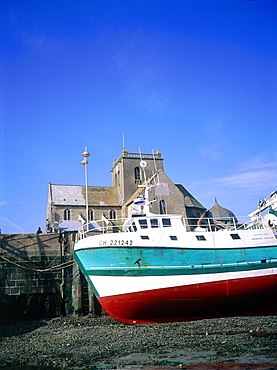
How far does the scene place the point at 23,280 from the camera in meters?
21.0

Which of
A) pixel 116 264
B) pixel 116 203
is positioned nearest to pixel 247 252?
pixel 116 264

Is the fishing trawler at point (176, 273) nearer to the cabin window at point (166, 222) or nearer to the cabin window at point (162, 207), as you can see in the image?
the cabin window at point (166, 222)

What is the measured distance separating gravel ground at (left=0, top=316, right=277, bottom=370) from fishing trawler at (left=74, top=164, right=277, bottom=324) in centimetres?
92

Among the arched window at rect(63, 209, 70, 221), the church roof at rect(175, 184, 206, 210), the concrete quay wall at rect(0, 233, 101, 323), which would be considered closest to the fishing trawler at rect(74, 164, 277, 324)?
the concrete quay wall at rect(0, 233, 101, 323)

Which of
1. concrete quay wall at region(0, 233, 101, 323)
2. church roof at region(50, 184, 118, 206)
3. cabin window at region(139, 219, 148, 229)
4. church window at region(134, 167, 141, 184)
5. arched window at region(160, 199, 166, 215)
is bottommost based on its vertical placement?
concrete quay wall at region(0, 233, 101, 323)

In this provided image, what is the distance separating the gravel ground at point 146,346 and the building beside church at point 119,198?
79.3ft

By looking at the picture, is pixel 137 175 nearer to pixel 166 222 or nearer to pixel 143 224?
pixel 166 222

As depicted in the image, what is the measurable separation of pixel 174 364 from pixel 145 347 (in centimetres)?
264

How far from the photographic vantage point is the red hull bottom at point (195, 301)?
674 inches

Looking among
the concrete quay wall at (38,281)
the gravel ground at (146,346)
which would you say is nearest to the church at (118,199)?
the concrete quay wall at (38,281)

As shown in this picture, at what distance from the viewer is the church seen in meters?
42.0

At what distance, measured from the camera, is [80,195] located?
4919 cm

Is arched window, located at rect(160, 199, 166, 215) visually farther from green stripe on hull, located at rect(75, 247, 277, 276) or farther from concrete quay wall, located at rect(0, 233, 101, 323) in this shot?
green stripe on hull, located at rect(75, 247, 277, 276)

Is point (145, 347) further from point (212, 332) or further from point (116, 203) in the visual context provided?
point (116, 203)
